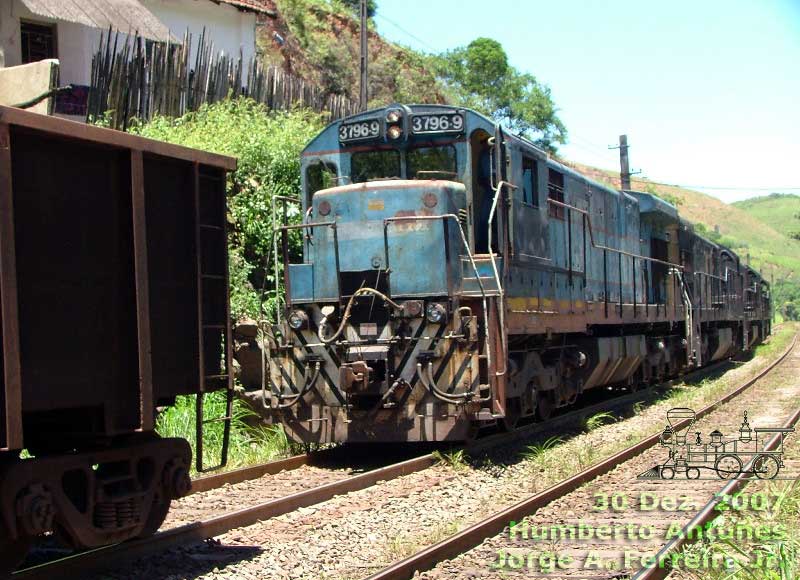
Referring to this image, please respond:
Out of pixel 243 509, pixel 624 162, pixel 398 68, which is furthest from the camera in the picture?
pixel 398 68

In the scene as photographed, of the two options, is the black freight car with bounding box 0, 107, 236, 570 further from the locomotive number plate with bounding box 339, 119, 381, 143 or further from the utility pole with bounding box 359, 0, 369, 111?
the utility pole with bounding box 359, 0, 369, 111

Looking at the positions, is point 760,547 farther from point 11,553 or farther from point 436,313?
point 11,553

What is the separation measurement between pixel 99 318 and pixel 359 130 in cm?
602

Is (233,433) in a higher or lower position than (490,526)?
higher

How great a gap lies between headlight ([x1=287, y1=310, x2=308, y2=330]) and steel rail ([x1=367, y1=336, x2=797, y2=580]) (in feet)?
11.2

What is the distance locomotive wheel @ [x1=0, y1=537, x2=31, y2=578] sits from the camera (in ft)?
17.3

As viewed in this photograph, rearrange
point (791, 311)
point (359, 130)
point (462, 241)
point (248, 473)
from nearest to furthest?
point (248, 473) → point (462, 241) → point (359, 130) → point (791, 311)

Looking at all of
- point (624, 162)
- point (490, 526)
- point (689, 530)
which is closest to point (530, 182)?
point (490, 526)

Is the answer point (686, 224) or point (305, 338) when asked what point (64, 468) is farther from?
point (686, 224)

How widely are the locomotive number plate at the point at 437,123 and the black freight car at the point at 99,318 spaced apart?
14.3 feet

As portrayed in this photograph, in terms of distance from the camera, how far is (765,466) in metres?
9.44

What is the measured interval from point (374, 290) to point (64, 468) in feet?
16.4

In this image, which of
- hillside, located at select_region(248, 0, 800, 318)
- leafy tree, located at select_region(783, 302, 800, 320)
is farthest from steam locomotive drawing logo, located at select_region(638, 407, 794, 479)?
leafy tree, located at select_region(783, 302, 800, 320)

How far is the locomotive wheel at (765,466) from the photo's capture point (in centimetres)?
905
